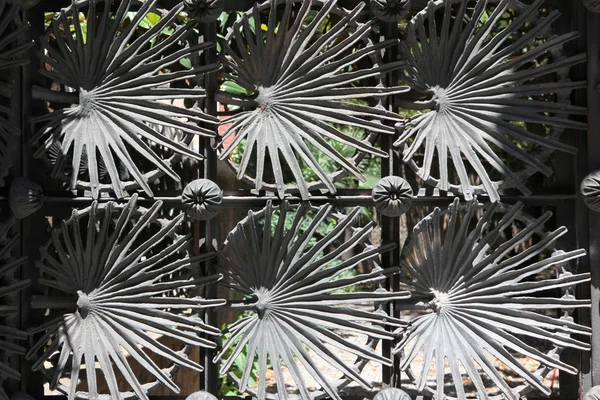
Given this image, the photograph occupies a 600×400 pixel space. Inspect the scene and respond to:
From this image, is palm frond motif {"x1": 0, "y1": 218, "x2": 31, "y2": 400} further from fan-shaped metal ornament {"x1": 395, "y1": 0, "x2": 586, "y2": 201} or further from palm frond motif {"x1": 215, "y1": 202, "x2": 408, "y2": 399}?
fan-shaped metal ornament {"x1": 395, "y1": 0, "x2": 586, "y2": 201}

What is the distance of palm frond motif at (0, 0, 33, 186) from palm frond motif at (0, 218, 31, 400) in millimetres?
203

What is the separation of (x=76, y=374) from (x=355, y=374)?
932 millimetres

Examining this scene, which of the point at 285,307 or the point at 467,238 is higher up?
the point at 467,238

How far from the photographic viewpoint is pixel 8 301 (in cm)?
252

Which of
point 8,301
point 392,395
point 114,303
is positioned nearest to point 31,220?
point 8,301

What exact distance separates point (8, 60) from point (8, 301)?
81cm

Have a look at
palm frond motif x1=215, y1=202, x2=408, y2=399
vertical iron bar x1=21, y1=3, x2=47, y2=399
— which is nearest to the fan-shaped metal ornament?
palm frond motif x1=215, y1=202, x2=408, y2=399

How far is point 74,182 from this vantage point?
8.23ft

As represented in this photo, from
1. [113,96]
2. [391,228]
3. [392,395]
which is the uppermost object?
[113,96]

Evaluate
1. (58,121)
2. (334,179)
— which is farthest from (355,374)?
(58,121)

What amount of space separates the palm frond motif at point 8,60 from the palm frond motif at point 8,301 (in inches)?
8.0

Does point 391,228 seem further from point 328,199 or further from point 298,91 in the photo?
point 298,91

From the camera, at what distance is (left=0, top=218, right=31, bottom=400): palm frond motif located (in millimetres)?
2459

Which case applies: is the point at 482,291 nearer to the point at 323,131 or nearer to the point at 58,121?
the point at 323,131
